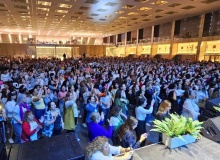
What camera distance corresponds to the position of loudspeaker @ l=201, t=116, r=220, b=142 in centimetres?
212

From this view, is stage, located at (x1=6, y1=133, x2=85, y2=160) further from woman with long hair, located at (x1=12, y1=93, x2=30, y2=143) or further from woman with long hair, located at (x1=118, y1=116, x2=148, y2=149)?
woman with long hair, located at (x1=12, y1=93, x2=30, y2=143)

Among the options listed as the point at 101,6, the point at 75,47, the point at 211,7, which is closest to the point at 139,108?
the point at 101,6

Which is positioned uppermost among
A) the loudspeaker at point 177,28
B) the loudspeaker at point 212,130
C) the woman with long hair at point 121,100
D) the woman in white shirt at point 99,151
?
the loudspeaker at point 177,28

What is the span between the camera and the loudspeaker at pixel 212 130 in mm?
2117

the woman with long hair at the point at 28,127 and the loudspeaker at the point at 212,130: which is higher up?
the loudspeaker at the point at 212,130

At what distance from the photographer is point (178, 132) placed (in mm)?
1969

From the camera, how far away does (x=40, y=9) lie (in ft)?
52.0

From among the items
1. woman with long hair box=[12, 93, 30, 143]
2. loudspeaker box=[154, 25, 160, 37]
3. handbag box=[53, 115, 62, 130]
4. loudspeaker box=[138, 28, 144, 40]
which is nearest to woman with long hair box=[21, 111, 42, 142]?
handbag box=[53, 115, 62, 130]

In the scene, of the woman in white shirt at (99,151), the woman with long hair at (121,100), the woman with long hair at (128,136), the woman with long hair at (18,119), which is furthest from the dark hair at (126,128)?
the woman with long hair at (18,119)

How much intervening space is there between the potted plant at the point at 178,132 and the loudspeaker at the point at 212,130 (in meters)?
0.25

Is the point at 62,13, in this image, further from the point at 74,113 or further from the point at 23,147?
the point at 23,147

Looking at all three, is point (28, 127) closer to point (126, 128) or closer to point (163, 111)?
point (126, 128)

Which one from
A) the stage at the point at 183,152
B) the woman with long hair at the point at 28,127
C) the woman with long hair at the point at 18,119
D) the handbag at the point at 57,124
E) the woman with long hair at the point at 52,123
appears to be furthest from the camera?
the woman with long hair at the point at 18,119

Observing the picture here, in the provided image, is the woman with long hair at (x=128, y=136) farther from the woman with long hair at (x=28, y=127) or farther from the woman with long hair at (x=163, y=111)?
the woman with long hair at (x=28, y=127)
